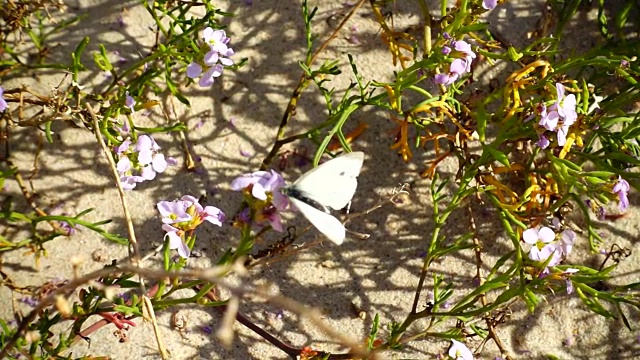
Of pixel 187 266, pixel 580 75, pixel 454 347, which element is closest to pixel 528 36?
pixel 580 75

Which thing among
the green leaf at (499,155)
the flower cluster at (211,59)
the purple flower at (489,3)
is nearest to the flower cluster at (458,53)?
the purple flower at (489,3)

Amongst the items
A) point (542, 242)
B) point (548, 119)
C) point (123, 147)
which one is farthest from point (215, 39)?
point (542, 242)

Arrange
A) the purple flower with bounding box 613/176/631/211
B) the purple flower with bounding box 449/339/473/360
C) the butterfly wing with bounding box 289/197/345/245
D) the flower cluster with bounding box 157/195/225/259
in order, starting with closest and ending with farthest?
the butterfly wing with bounding box 289/197/345/245, the flower cluster with bounding box 157/195/225/259, the purple flower with bounding box 613/176/631/211, the purple flower with bounding box 449/339/473/360

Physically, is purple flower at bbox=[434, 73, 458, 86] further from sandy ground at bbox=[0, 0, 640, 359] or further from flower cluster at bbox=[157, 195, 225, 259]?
flower cluster at bbox=[157, 195, 225, 259]

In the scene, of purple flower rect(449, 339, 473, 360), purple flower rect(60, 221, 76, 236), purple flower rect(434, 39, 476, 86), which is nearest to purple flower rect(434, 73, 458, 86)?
purple flower rect(434, 39, 476, 86)

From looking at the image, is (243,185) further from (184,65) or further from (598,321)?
(598,321)

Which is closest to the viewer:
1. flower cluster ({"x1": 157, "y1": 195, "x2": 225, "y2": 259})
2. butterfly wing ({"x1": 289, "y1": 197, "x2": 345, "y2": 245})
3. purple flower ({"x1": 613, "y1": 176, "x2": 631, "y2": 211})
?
butterfly wing ({"x1": 289, "y1": 197, "x2": 345, "y2": 245})
